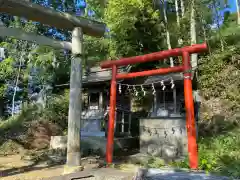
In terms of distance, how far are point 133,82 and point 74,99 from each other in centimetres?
714

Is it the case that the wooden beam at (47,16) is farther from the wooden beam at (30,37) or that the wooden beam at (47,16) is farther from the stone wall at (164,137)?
the stone wall at (164,137)

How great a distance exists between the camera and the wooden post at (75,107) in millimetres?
5980

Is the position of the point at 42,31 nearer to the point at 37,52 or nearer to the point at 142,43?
the point at 37,52

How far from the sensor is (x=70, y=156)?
5957 millimetres

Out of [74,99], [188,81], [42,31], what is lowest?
[74,99]

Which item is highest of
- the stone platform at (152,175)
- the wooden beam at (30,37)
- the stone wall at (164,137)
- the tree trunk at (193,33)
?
the tree trunk at (193,33)

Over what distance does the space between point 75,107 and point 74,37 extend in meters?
1.96

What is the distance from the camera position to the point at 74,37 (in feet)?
21.1

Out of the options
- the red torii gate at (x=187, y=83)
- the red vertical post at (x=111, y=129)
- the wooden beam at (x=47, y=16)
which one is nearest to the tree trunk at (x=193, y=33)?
the red torii gate at (x=187, y=83)

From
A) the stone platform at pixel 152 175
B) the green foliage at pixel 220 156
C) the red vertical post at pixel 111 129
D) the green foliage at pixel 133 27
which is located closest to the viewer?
the stone platform at pixel 152 175

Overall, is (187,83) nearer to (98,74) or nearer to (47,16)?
(47,16)

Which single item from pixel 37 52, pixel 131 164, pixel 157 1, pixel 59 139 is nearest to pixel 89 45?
pixel 37 52

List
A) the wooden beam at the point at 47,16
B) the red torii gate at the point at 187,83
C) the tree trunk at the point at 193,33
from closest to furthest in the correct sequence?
1. the wooden beam at the point at 47,16
2. the red torii gate at the point at 187,83
3. the tree trunk at the point at 193,33

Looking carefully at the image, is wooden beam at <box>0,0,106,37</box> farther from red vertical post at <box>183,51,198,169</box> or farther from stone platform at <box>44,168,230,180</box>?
stone platform at <box>44,168,230,180</box>
